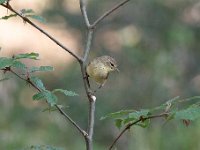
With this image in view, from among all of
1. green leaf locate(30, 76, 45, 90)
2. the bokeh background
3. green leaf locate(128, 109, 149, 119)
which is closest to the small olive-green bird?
green leaf locate(30, 76, 45, 90)

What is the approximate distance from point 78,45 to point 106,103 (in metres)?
1.35

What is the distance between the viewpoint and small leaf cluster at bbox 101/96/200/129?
1.57 meters

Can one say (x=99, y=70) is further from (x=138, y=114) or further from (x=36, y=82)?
(x=138, y=114)

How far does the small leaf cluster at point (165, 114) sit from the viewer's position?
157 centimetres

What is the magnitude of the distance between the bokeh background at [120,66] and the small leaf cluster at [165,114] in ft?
17.0

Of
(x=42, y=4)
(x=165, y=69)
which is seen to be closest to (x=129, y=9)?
(x=42, y=4)

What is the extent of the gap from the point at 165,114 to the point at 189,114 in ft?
0.25

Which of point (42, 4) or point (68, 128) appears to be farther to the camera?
point (42, 4)

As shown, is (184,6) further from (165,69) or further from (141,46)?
(165,69)

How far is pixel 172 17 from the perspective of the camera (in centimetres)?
936

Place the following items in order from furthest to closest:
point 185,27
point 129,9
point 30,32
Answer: point 30,32, point 129,9, point 185,27

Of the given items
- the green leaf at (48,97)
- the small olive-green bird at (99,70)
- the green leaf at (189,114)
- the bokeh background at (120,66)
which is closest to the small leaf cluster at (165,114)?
the green leaf at (189,114)

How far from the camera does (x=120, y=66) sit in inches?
346

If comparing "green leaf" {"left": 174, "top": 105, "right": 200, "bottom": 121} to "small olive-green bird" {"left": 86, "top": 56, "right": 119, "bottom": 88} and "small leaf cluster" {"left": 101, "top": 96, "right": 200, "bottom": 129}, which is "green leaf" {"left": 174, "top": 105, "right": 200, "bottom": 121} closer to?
"small leaf cluster" {"left": 101, "top": 96, "right": 200, "bottom": 129}
